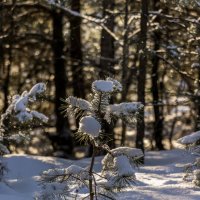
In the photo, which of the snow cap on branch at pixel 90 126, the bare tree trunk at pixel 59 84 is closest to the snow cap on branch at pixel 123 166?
the snow cap on branch at pixel 90 126

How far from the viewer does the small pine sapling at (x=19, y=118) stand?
6.07 m

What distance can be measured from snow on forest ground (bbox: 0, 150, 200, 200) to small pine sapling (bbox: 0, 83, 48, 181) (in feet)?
1.81

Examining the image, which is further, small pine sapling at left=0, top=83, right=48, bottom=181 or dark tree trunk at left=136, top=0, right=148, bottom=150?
dark tree trunk at left=136, top=0, right=148, bottom=150

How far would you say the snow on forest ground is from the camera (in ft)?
20.9

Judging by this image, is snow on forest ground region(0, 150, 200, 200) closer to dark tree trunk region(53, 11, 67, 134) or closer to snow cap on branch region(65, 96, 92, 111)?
snow cap on branch region(65, 96, 92, 111)

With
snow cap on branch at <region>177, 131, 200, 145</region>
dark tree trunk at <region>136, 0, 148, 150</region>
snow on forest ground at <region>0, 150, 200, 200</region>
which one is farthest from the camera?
dark tree trunk at <region>136, 0, 148, 150</region>

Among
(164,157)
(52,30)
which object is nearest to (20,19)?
(52,30)

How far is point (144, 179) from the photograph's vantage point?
7.88m

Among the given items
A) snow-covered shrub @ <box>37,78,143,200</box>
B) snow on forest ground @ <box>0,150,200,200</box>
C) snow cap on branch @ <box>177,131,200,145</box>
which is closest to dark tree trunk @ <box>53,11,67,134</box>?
snow on forest ground @ <box>0,150,200,200</box>

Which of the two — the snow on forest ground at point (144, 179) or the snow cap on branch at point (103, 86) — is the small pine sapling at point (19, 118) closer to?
the snow on forest ground at point (144, 179)

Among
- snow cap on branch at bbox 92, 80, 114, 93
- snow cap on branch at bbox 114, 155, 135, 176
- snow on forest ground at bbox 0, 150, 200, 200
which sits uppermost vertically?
snow cap on branch at bbox 92, 80, 114, 93

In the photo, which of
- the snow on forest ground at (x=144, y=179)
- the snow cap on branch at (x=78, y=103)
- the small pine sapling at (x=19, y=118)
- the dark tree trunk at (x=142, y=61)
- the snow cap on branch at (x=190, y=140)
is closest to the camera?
the snow cap on branch at (x=78, y=103)

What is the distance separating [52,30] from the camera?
1786 cm

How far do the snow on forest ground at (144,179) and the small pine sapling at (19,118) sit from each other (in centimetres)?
55
